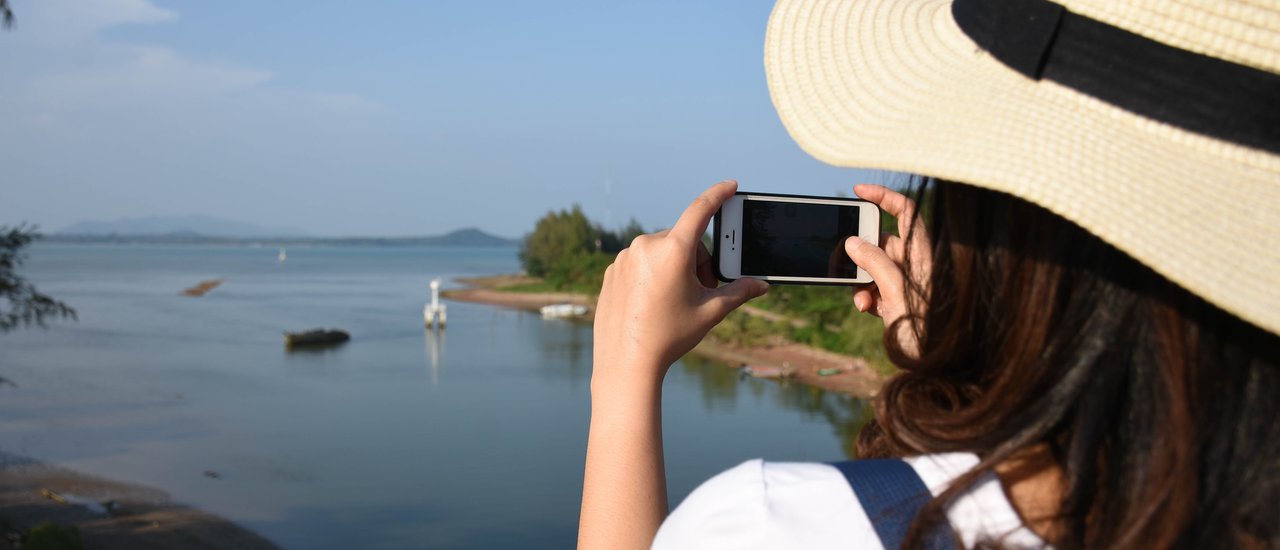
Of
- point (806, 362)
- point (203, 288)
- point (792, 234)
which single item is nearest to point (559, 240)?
point (203, 288)

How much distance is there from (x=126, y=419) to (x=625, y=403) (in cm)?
1819

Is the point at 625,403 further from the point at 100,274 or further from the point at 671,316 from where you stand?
the point at 100,274

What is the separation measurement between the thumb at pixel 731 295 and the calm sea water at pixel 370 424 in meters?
9.74

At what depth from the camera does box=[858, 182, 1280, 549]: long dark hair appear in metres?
0.45

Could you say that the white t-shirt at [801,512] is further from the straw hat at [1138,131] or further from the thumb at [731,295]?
the thumb at [731,295]

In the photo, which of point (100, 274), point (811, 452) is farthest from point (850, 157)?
point (100, 274)

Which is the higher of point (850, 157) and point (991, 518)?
point (850, 157)

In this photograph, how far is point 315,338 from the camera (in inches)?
949

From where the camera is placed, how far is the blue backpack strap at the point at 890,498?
1.45 ft

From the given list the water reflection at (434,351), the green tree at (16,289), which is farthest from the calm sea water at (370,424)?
the green tree at (16,289)

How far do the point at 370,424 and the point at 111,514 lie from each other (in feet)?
16.3

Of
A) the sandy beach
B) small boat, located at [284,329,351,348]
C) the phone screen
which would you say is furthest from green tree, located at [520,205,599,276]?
the phone screen

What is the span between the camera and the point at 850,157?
525 mm

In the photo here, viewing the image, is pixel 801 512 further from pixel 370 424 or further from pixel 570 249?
pixel 570 249
